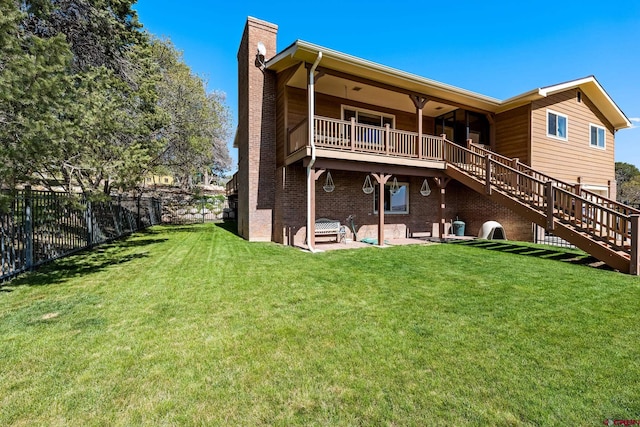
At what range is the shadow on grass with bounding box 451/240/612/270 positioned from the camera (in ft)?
23.7

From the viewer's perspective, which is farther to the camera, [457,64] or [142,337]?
[457,64]

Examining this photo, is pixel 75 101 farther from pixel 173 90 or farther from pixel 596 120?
pixel 596 120

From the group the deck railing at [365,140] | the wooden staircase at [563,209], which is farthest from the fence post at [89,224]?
the wooden staircase at [563,209]

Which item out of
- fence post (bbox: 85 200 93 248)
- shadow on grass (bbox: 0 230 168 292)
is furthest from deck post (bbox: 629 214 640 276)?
fence post (bbox: 85 200 93 248)

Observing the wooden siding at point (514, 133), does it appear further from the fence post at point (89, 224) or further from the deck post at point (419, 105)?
the fence post at point (89, 224)

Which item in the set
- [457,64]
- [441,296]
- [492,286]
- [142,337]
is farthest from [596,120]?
[142,337]

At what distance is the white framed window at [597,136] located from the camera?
14.6 metres

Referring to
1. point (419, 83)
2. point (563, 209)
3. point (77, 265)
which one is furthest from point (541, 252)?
point (77, 265)

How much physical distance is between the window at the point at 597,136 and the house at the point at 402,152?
12 centimetres

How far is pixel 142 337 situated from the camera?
3299 mm

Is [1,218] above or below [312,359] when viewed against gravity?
above

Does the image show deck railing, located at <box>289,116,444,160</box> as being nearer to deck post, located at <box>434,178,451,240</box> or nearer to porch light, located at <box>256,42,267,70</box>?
A: deck post, located at <box>434,178,451,240</box>

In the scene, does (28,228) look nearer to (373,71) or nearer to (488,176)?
(373,71)

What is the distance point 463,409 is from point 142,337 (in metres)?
3.23
